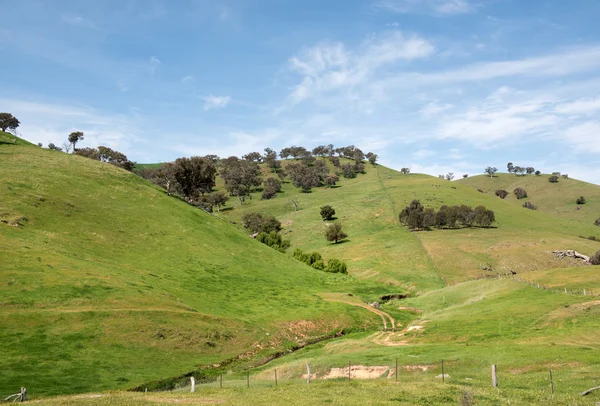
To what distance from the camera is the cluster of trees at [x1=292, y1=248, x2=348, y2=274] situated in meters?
122

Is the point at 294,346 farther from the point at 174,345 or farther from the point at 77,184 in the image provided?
the point at 77,184

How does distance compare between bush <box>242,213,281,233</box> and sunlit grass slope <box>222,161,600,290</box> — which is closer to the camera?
sunlit grass slope <box>222,161,600,290</box>

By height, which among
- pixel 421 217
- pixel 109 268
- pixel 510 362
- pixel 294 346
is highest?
pixel 421 217

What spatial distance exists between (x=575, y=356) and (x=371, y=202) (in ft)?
516

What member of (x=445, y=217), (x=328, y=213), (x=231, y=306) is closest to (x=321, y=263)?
(x=328, y=213)

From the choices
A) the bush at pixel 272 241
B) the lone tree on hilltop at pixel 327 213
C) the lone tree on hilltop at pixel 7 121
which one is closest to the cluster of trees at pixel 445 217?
the lone tree on hilltop at pixel 327 213

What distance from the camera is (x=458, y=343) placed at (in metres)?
49.5

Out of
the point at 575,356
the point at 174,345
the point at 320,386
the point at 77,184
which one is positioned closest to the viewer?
the point at 320,386

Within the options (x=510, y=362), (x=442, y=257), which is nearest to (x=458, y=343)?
(x=510, y=362)

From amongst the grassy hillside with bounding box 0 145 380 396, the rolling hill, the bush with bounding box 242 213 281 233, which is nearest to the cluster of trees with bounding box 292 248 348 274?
the rolling hill

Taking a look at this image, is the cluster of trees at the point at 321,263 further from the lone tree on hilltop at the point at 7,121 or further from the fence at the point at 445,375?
the lone tree on hilltop at the point at 7,121

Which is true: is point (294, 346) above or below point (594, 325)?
below

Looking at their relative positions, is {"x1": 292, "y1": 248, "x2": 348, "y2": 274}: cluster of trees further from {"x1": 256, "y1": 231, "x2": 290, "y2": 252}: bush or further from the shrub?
{"x1": 256, "y1": 231, "x2": 290, "y2": 252}: bush

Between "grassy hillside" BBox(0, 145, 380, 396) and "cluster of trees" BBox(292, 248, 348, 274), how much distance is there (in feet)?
30.3
